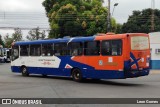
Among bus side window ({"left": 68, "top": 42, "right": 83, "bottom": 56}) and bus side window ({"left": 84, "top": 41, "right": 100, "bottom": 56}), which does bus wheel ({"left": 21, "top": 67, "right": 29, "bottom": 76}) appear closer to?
bus side window ({"left": 68, "top": 42, "right": 83, "bottom": 56})

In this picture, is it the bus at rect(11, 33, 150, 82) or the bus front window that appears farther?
the bus front window

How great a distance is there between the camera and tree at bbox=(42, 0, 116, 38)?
2142 inches

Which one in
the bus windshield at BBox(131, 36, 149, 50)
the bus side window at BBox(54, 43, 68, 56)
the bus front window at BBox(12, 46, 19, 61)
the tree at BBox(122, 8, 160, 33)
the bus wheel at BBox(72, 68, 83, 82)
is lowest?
the bus wheel at BBox(72, 68, 83, 82)

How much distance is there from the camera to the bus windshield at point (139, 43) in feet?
67.9

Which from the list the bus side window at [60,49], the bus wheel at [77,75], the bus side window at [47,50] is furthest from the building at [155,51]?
the bus wheel at [77,75]

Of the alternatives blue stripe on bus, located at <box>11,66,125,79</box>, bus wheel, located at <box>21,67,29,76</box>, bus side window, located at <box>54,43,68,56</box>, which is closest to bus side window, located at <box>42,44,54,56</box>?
Result: bus side window, located at <box>54,43,68,56</box>

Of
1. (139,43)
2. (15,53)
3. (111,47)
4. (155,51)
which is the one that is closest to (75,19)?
(155,51)

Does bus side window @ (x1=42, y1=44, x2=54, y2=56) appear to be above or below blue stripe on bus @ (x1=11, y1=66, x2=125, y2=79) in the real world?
above

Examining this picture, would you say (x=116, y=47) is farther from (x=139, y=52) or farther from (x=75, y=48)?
(x=75, y=48)

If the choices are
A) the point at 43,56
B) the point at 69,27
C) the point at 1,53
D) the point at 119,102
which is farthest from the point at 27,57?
the point at 1,53

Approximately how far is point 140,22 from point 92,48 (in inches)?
2138

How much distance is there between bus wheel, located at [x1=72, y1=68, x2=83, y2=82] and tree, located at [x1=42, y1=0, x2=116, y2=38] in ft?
97.7

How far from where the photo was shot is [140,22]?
248 feet

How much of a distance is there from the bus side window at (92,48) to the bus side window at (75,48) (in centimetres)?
48
